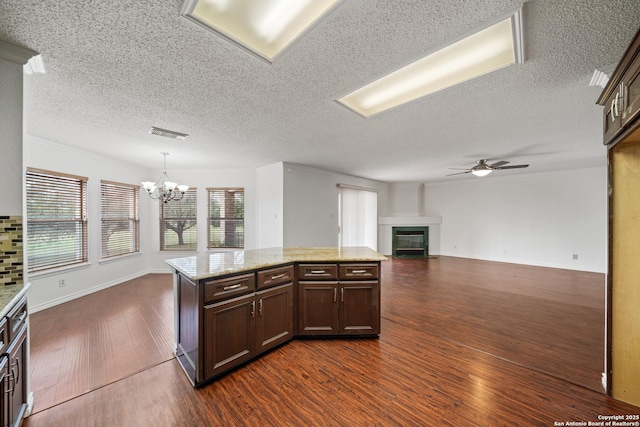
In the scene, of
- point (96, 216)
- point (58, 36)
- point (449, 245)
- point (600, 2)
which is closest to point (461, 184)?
point (449, 245)

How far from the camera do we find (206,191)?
19.0 ft

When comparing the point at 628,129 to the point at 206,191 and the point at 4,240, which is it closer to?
the point at 4,240

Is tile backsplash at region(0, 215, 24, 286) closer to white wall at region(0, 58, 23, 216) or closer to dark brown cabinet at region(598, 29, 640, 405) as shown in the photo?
white wall at region(0, 58, 23, 216)

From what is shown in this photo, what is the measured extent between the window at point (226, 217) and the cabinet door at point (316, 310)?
3651mm

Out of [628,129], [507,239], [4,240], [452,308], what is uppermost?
[628,129]

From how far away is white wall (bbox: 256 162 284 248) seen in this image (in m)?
5.06

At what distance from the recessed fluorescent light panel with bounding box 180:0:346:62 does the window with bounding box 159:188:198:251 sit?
5.00 meters

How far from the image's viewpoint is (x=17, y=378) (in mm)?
1488

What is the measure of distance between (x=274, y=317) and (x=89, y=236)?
4213 millimetres

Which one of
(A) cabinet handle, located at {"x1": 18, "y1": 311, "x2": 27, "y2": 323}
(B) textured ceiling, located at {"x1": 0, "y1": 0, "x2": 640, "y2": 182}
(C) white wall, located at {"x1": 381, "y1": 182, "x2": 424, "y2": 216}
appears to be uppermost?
(B) textured ceiling, located at {"x1": 0, "y1": 0, "x2": 640, "y2": 182}

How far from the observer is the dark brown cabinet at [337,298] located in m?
2.61

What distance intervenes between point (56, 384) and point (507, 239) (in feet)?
30.2

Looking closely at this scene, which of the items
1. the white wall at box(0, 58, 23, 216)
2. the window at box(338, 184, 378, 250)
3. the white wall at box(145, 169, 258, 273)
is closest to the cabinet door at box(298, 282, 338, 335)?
the white wall at box(0, 58, 23, 216)

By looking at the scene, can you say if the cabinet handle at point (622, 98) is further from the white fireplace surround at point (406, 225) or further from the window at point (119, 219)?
the window at point (119, 219)
